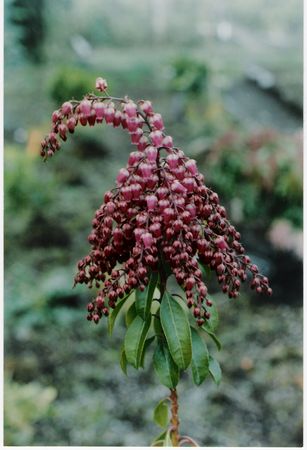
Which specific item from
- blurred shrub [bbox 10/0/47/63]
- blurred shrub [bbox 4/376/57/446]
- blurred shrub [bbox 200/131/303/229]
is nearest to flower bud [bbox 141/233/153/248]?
blurred shrub [bbox 4/376/57/446]

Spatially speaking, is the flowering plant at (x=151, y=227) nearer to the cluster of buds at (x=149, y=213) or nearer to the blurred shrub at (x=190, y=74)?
the cluster of buds at (x=149, y=213)

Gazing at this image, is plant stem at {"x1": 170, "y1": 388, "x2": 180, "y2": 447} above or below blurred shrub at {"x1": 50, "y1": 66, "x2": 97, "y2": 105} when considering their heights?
below

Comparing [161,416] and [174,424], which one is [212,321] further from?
[161,416]

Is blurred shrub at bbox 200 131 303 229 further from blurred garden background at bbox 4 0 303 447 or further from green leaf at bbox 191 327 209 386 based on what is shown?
green leaf at bbox 191 327 209 386

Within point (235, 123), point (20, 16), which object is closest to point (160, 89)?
point (235, 123)

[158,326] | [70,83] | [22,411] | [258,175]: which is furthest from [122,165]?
[158,326]

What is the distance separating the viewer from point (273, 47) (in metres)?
2.85

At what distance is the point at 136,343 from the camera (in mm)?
1292

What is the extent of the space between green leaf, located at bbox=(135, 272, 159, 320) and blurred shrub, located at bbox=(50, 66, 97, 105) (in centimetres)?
184

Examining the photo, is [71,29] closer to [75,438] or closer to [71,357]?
[71,357]

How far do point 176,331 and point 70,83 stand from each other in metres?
1.96

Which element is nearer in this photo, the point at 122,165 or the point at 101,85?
the point at 101,85

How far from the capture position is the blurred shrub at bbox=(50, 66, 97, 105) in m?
2.96

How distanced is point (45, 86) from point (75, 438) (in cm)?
165
